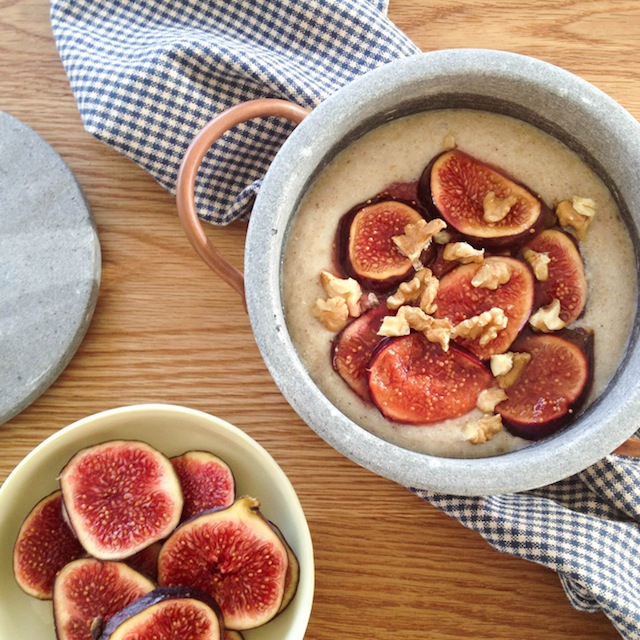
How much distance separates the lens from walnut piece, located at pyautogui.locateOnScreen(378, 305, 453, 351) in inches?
35.1

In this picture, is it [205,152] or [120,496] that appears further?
[120,496]

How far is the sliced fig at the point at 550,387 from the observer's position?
897 mm

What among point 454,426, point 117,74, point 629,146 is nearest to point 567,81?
point 629,146

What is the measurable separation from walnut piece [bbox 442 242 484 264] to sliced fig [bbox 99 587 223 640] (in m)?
0.51

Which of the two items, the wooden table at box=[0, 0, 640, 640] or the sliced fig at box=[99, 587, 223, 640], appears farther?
the wooden table at box=[0, 0, 640, 640]

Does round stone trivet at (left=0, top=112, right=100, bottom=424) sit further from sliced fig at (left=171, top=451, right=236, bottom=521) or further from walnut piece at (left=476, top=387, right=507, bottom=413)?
walnut piece at (left=476, top=387, right=507, bottom=413)

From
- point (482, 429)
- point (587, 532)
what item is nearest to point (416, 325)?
point (482, 429)

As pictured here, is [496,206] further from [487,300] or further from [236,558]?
[236,558]

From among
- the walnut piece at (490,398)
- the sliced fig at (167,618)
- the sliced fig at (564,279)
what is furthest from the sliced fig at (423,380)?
the sliced fig at (167,618)

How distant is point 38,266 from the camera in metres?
1.07

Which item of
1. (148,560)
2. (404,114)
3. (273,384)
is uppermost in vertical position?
(404,114)

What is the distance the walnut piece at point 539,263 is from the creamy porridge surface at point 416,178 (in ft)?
0.17

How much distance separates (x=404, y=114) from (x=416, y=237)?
6.1 inches

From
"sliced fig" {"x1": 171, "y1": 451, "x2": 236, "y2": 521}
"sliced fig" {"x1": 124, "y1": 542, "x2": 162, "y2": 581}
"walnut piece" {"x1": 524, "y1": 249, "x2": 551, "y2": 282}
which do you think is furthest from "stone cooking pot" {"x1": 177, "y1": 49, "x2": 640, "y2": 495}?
"sliced fig" {"x1": 124, "y1": 542, "x2": 162, "y2": 581}
